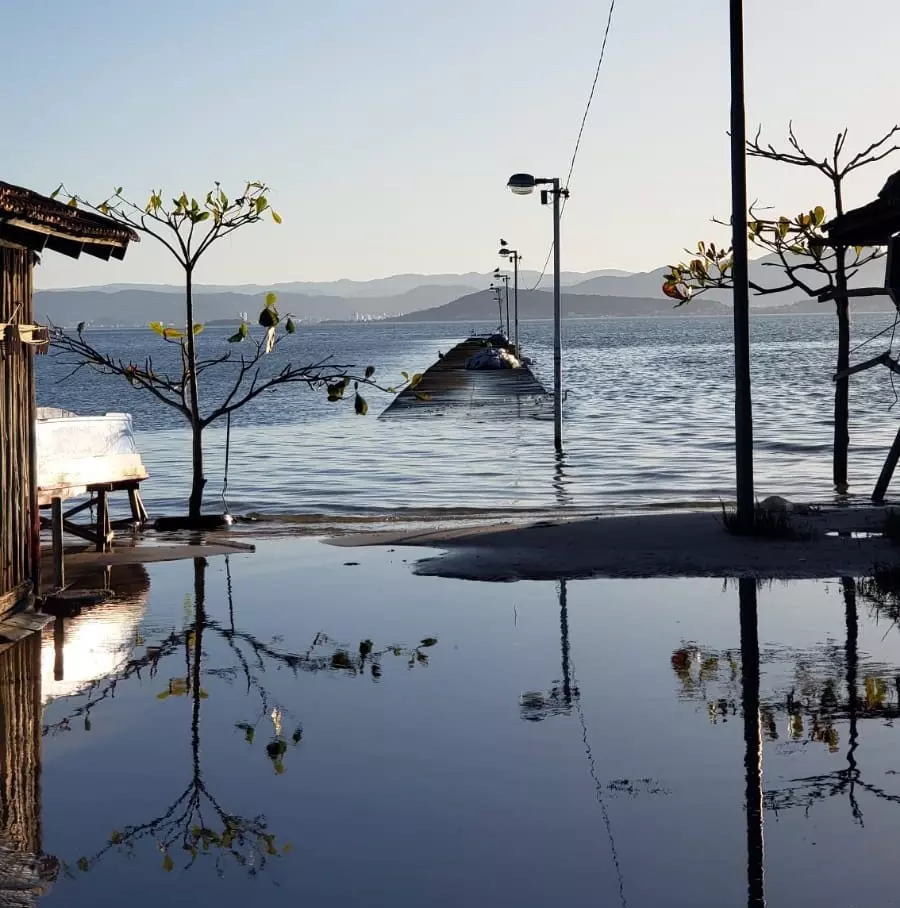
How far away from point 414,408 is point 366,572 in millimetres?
38794

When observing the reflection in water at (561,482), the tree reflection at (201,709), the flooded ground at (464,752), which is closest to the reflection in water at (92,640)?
the flooded ground at (464,752)

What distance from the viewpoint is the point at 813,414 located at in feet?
172

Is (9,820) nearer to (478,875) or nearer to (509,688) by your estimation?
(478,875)

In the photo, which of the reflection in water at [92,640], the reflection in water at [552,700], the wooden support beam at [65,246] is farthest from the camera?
the wooden support beam at [65,246]

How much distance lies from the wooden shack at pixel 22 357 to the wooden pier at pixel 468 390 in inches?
1151

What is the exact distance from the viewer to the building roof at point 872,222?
46.0 feet

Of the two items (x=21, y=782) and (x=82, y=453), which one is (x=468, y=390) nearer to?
(x=82, y=453)

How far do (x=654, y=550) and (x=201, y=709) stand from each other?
696 cm

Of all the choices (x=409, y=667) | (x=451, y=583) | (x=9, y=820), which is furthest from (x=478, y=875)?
(x=451, y=583)

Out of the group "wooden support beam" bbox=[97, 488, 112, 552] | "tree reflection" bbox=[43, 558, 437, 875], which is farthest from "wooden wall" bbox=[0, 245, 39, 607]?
"wooden support beam" bbox=[97, 488, 112, 552]

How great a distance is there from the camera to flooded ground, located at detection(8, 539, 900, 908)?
19.4 feet

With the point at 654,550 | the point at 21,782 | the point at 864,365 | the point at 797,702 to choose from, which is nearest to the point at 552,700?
the point at 797,702

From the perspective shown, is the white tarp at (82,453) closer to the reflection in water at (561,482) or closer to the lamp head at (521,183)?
the reflection in water at (561,482)

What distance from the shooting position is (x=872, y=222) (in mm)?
14898
